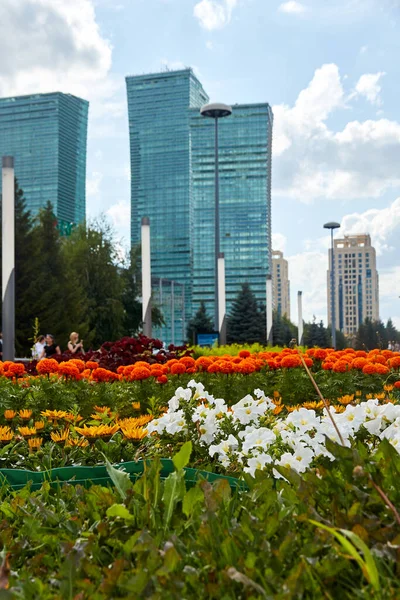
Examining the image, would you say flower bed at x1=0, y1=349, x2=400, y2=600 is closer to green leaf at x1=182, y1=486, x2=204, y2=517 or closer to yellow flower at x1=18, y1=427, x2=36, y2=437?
green leaf at x1=182, y1=486, x2=204, y2=517

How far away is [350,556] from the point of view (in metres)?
1.17

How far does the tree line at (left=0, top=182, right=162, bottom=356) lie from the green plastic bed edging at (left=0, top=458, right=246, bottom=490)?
2527 centimetres

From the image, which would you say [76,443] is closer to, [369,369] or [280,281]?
[369,369]

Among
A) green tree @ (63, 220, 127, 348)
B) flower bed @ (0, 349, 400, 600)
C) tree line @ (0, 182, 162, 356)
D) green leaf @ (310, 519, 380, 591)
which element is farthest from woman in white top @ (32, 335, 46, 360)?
green tree @ (63, 220, 127, 348)

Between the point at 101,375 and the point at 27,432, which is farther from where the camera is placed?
the point at 101,375

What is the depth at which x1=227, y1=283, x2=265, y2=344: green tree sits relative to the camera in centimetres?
4353

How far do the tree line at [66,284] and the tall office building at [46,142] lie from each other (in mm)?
113972

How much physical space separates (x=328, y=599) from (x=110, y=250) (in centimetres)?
3897

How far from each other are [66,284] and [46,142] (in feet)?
421

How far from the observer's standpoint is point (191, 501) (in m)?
1.49

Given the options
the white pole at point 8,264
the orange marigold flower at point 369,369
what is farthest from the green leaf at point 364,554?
the white pole at point 8,264

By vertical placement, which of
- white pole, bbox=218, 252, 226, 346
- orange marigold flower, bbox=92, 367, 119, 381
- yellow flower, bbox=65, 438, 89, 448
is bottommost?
yellow flower, bbox=65, 438, 89, 448

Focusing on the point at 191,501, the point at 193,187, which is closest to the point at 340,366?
the point at 191,501

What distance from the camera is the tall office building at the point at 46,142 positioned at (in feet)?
498
